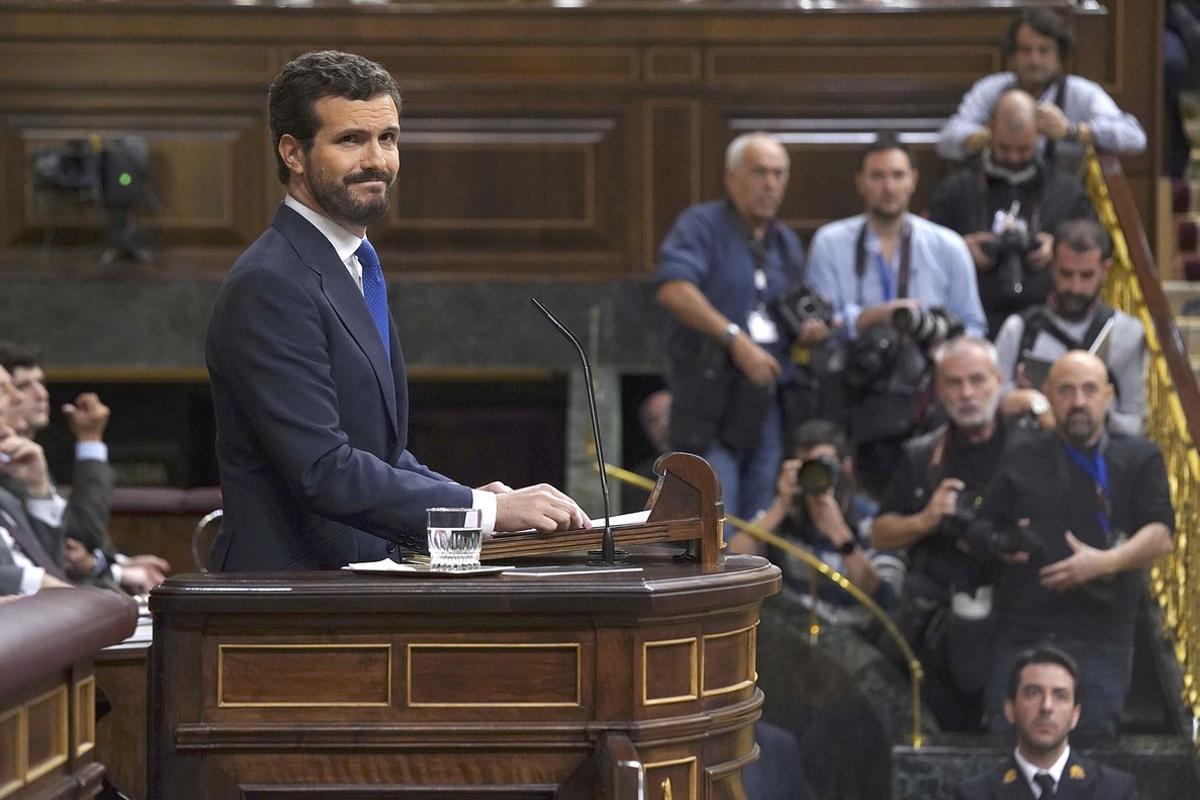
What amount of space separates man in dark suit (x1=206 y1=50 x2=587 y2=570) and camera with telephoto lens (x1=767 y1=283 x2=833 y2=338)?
147 inches

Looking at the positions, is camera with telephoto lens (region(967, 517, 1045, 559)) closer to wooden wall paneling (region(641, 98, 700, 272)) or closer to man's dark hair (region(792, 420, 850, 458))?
man's dark hair (region(792, 420, 850, 458))

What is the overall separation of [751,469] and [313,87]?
402 cm

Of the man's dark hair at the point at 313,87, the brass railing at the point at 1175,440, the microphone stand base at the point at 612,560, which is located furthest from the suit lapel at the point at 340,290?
the brass railing at the point at 1175,440

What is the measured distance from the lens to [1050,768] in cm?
544

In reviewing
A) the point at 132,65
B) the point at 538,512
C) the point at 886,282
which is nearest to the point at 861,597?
the point at 886,282

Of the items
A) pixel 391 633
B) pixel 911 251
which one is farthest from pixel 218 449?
pixel 911 251

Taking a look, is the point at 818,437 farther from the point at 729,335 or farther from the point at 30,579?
the point at 30,579

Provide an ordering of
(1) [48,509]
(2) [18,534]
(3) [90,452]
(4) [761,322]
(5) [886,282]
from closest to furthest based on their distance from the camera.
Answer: (2) [18,534] → (1) [48,509] → (3) [90,452] → (4) [761,322] → (5) [886,282]

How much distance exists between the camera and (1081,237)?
6.53 m

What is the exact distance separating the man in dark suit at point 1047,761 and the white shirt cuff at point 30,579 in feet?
7.94

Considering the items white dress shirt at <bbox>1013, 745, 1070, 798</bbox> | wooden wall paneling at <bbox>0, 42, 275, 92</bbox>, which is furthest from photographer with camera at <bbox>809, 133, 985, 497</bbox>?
wooden wall paneling at <bbox>0, 42, 275, 92</bbox>

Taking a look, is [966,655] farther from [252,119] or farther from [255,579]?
[252,119]

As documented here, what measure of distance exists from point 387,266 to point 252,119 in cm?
86

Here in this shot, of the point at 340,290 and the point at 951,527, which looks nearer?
the point at 340,290
